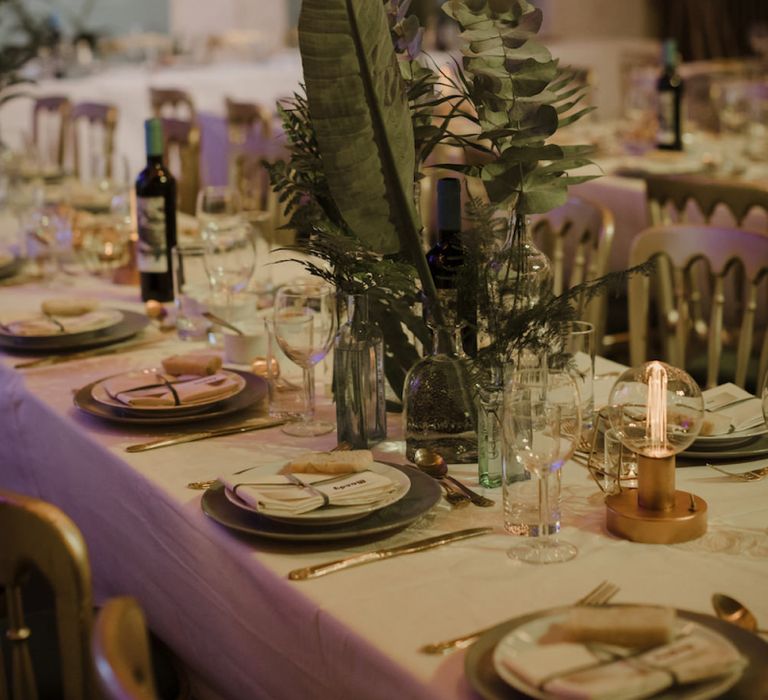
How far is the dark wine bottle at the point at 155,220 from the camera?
2416 mm

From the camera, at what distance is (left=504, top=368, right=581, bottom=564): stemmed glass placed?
1260 millimetres

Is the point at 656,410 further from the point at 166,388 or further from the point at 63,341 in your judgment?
the point at 63,341

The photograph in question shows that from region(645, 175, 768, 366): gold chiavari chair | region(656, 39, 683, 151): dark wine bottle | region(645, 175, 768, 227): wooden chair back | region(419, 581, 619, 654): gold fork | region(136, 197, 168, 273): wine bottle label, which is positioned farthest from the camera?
region(656, 39, 683, 151): dark wine bottle

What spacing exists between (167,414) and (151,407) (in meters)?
0.03

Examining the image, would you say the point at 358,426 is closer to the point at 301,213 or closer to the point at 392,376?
the point at 392,376

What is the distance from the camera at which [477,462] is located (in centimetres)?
157

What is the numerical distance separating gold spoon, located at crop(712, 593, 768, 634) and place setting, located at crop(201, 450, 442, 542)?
0.33m

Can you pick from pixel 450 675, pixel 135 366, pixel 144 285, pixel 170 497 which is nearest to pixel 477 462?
pixel 170 497

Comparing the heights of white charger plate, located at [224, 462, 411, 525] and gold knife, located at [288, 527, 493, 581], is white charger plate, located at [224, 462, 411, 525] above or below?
above

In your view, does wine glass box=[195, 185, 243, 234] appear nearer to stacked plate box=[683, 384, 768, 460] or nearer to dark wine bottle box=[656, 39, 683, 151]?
stacked plate box=[683, 384, 768, 460]

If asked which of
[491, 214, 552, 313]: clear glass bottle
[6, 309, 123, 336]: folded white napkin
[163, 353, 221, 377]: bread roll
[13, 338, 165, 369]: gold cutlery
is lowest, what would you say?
[13, 338, 165, 369]: gold cutlery

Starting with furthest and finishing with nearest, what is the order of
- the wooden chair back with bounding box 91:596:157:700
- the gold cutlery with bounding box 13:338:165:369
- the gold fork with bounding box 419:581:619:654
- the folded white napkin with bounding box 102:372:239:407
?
the gold cutlery with bounding box 13:338:165:369 < the folded white napkin with bounding box 102:372:239:407 < the gold fork with bounding box 419:581:619:654 < the wooden chair back with bounding box 91:596:157:700

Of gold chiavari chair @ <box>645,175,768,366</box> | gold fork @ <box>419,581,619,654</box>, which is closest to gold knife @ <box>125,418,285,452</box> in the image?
gold fork @ <box>419,581,619,654</box>

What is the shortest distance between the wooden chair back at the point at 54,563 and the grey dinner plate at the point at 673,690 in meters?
0.37
